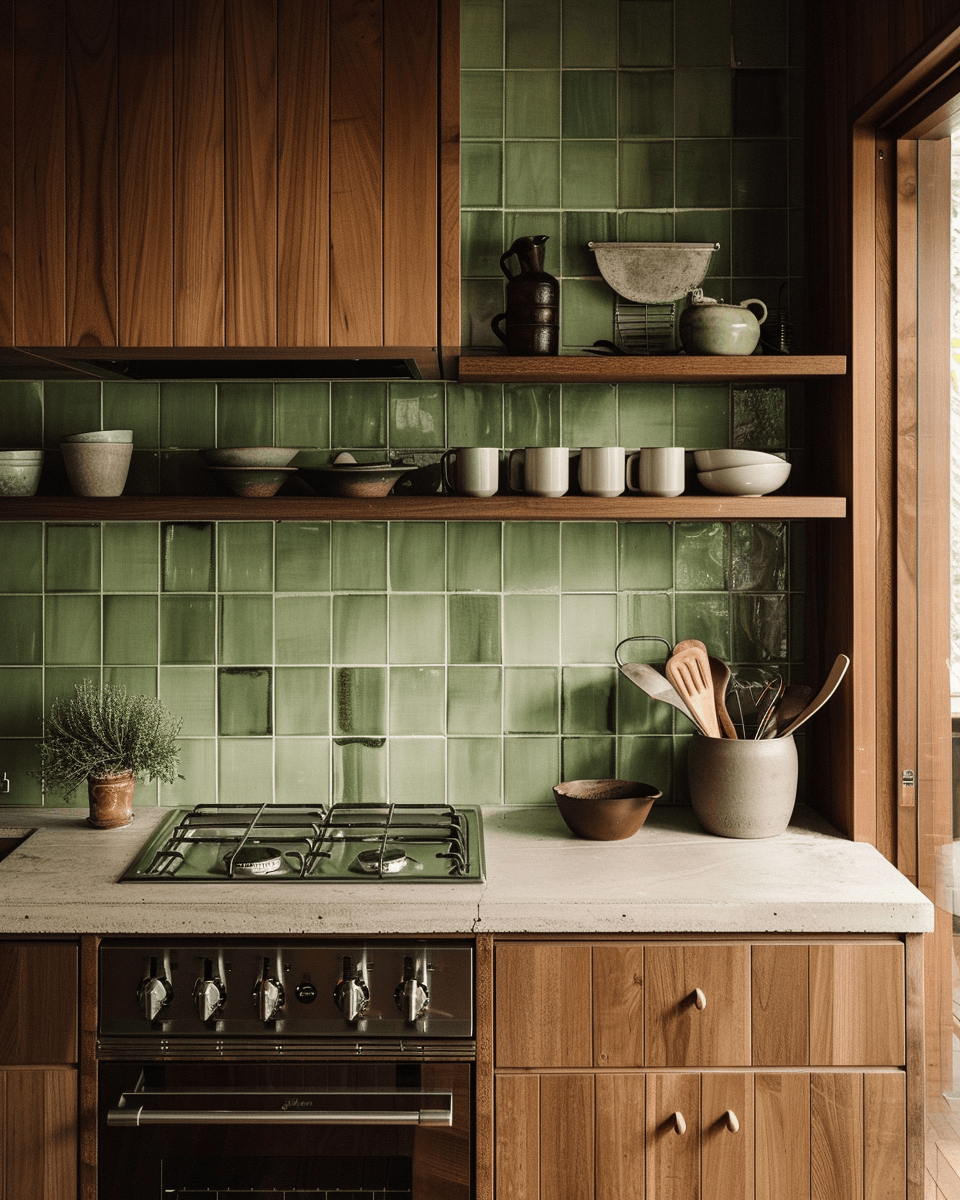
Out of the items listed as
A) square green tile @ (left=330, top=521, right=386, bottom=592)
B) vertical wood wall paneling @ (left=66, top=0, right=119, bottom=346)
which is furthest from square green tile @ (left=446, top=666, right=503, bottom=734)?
vertical wood wall paneling @ (left=66, top=0, right=119, bottom=346)

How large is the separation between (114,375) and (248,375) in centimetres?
28

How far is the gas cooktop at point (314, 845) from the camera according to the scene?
180 centimetres

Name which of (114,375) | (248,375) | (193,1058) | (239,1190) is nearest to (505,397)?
(248,375)

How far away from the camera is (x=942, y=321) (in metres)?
1.95

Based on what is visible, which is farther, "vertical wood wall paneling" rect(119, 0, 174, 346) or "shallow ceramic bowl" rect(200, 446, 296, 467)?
"shallow ceramic bowl" rect(200, 446, 296, 467)

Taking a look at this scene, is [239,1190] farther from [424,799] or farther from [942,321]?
[942,321]

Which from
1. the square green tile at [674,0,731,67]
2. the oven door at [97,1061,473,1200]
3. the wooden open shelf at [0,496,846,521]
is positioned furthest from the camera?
the square green tile at [674,0,731,67]

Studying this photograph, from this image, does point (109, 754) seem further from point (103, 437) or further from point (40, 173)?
point (40, 173)

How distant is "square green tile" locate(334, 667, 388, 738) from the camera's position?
229 centimetres

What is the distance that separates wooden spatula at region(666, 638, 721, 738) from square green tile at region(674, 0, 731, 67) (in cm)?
124

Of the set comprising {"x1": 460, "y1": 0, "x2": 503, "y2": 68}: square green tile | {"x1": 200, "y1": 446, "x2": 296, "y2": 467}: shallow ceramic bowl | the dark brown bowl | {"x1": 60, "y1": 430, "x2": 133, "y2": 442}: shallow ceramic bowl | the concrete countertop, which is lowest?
the concrete countertop

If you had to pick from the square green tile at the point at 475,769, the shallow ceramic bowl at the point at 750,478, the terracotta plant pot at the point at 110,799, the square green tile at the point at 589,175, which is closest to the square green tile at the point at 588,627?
the square green tile at the point at 475,769

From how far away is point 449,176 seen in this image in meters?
1.85

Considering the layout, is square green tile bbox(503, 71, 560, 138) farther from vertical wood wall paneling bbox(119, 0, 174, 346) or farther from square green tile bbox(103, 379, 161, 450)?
square green tile bbox(103, 379, 161, 450)
